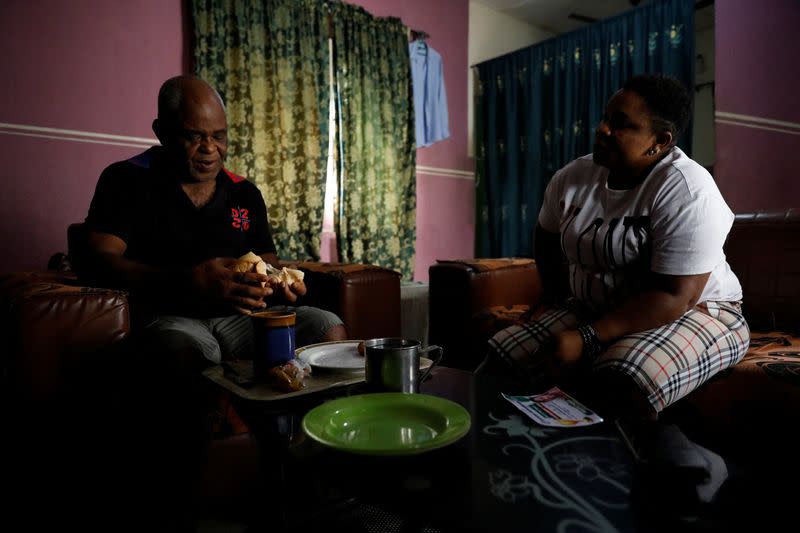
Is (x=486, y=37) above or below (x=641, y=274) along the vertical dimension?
above

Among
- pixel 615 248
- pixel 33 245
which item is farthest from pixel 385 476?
pixel 33 245

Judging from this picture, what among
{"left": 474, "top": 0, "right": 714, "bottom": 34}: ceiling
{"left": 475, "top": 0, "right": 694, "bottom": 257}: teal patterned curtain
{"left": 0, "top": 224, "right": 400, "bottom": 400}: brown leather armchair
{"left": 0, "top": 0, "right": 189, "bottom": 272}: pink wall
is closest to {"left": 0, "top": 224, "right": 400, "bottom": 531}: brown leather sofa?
{"left": 0, "top": 224, "right": 400, "bottom": 400}: brown leather armchair

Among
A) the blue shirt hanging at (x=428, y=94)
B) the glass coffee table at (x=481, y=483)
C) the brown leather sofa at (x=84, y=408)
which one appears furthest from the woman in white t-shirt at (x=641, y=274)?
the blue shirt hanging at (x=428, y=94)

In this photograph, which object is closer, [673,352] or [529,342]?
[673,352]

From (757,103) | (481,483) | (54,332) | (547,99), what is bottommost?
(481,483)

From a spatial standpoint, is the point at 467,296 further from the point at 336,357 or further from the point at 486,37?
the point at 486,37

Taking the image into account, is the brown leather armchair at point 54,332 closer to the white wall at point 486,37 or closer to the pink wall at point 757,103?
the pink wall at point 757,103

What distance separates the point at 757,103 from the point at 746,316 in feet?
7.01

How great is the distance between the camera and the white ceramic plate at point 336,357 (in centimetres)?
104

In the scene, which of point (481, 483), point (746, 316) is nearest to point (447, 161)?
point (746, 316)

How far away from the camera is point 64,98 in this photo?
2.58 meters

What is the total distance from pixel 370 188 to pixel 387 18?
4.16 feet

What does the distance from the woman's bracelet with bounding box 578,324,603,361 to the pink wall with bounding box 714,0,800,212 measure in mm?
2614

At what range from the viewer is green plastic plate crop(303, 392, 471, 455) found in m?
0.70
